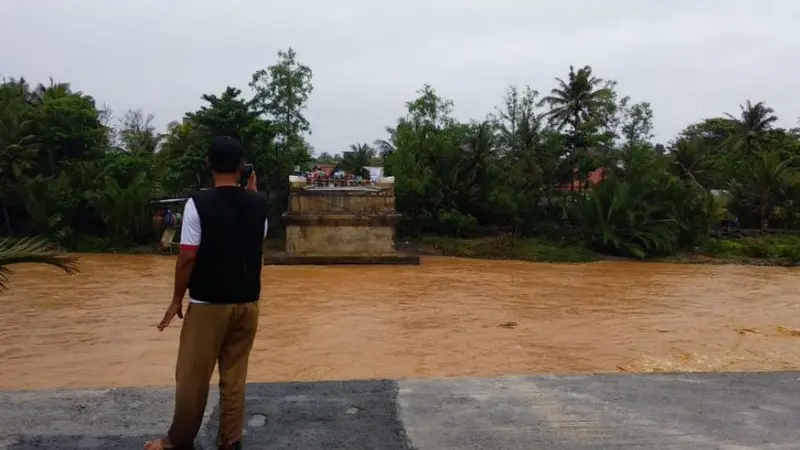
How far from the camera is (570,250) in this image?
3066cm

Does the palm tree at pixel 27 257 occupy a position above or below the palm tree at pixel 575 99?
below

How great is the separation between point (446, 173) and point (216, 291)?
30388 mm

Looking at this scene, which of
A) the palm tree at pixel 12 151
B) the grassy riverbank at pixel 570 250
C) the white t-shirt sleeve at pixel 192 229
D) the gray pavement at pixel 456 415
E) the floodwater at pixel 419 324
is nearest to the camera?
the white t-shirt sleeve at pixel 192 229

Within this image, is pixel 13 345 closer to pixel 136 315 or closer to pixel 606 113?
pixel 136 315

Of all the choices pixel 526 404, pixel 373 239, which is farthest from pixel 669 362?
pixel 373 239

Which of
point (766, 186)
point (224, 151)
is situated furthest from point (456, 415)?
point (766, 186)

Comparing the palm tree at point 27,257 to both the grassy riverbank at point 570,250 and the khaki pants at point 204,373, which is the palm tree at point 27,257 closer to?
the khaki pants at point 204,373

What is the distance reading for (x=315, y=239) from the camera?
2705 cm

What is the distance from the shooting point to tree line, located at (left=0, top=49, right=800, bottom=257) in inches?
1176

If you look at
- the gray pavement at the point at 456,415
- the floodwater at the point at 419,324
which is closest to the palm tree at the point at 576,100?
the floodwater at the point at 419,324

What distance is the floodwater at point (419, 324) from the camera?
9.80m

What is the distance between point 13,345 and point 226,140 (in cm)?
914

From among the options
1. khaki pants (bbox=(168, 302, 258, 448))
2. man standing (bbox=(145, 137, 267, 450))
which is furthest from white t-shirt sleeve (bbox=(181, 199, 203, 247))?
khaki pants (bbox=(168, 302, 258, 448))

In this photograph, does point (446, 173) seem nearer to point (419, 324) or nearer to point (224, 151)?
point (419, 324)
